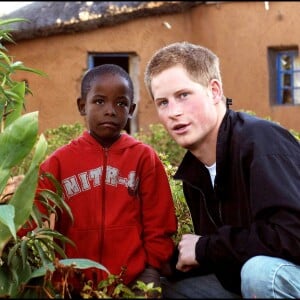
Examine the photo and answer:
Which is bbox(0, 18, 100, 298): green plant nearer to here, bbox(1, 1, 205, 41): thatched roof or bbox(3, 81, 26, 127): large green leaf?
bbox(3, 81, 26, 127): large green leaf

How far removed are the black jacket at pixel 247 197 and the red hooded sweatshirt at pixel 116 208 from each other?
0.22m

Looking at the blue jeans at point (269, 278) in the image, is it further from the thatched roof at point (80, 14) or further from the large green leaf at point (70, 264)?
the thatched roof at point (80, 14)

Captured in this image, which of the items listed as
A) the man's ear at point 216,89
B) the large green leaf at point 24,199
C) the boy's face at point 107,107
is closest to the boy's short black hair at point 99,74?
the boy's face at point 107,107

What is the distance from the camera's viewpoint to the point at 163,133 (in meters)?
9.36

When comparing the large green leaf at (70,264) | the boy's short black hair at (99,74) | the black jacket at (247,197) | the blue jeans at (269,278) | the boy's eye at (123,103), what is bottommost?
the blue jeans at (269,278)

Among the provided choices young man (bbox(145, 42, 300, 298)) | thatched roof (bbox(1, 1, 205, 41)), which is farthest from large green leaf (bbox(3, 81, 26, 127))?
thatched roof (bbox(1, 1, 205, 41))

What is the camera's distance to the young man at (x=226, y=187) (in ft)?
8.29

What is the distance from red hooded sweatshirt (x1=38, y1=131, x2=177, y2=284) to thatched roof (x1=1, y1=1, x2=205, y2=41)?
7.64 meters

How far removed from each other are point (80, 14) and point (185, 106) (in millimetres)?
8314

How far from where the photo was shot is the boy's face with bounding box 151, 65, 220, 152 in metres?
2.73

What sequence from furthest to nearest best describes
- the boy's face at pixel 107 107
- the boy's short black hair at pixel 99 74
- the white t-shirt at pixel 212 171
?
the boy's short black hair at pixel 99 74 < the boy's face at pixel 107 107 < the white t-shirt at pixel 212 171

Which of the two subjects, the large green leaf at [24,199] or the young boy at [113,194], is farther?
the young boy at [113,194]

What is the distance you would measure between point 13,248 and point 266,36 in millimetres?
8874

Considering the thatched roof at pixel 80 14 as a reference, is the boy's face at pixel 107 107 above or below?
below
